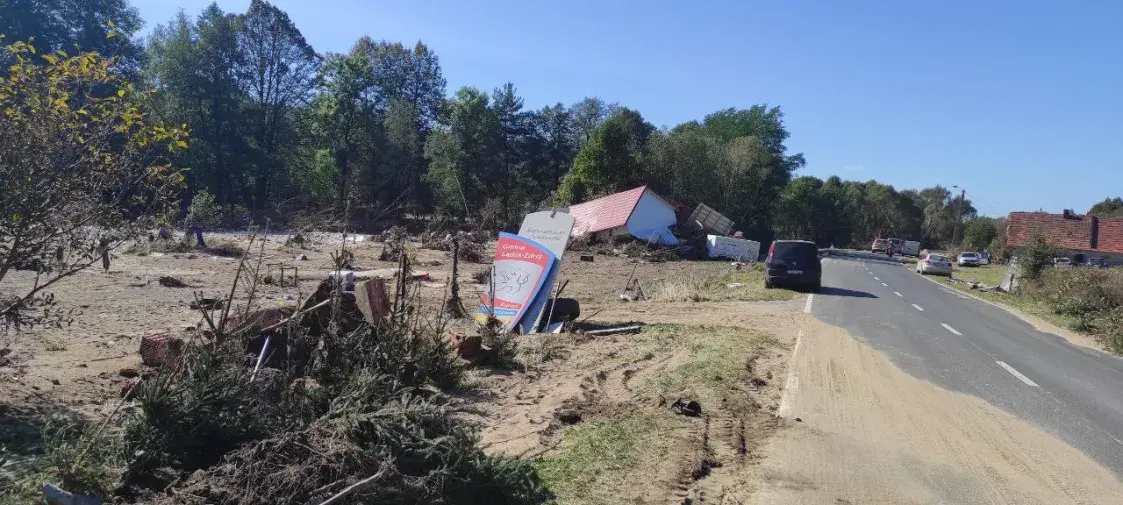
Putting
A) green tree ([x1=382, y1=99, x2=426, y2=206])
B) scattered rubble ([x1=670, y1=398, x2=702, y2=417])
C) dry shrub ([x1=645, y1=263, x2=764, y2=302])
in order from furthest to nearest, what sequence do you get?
green tree ([x1=382, y1=99, x2=426, y2=206]) < dry shrub ([x1=645, y1=263, x2=764, y2=302]) < scattered rubble ([x1=670, y1=398, x2=702, y2=417])

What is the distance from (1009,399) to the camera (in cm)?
857

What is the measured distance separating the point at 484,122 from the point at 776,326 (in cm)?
4638

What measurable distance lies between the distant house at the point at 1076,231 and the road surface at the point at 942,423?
57.1 meters

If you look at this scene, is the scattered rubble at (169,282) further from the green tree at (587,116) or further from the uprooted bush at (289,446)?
the green tree at (587,116)

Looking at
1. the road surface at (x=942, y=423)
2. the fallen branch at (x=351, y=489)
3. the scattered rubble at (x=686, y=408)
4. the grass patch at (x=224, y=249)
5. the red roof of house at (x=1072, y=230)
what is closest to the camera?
the fallen branch at (x=351, y=489)

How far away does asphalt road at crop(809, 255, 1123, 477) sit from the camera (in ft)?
25.4

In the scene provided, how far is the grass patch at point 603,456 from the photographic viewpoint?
189 inches

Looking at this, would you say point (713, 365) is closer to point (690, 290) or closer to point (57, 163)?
point (57, 163)

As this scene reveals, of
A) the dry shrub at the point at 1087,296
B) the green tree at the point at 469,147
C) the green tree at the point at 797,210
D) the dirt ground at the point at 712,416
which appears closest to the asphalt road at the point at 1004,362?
the dirt ground at the point at 712,416

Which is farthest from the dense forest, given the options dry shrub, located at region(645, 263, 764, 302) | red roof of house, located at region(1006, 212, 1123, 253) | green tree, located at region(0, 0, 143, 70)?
red roof of house, located at region(1006, 212, 1123, 253)

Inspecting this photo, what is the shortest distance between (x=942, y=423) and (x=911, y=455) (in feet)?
4.74

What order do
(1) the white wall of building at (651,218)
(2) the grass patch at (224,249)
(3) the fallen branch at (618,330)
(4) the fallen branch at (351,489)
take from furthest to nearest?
(1) the white wall of building at (651,218) → (2) the grass patch at (224,249) → (3) the fallen branch at (618,330) → (4) the fallen branch at (351,489)

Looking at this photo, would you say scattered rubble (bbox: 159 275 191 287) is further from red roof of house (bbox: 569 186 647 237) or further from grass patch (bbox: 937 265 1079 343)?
red roof of house (bbox: 569 186 647 237)

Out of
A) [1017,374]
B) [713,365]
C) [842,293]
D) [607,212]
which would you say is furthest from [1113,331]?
[607,212]
